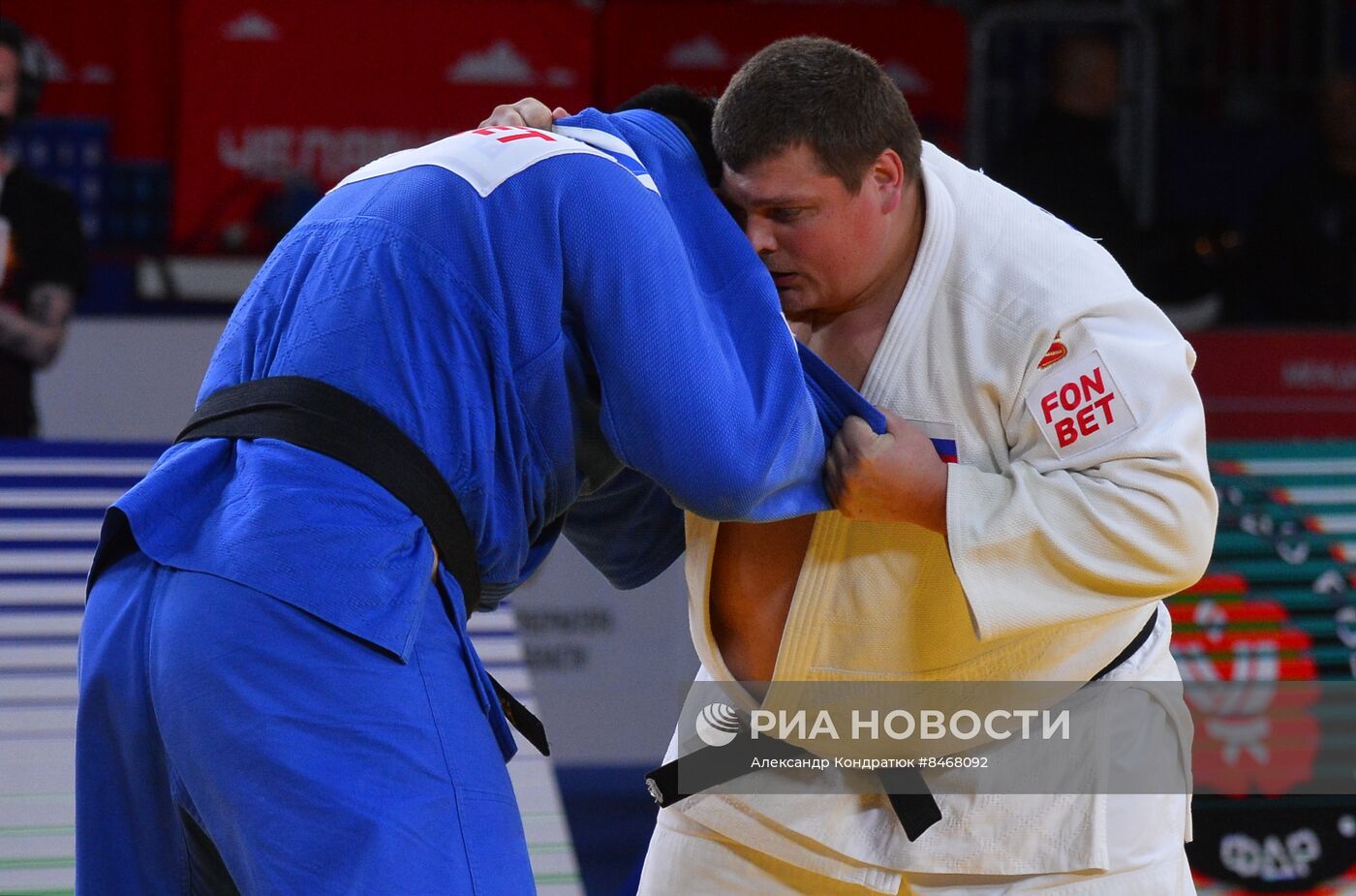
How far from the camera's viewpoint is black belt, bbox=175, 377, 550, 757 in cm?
182

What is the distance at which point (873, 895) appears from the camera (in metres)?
2.45

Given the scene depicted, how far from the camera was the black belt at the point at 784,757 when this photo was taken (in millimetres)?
2393

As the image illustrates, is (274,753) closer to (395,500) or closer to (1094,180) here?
(395,500)

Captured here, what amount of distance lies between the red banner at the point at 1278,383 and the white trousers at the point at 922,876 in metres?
2.41

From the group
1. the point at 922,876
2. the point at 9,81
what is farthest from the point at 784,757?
the point at 9,81

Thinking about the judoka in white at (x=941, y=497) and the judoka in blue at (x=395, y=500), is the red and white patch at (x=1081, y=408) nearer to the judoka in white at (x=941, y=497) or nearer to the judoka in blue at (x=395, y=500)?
the judoka in white at (x=941, y=497)

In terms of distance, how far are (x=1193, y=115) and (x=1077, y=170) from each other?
1.22 meters

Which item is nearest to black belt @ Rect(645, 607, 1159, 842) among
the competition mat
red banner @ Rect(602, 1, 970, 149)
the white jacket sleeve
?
the white jacket sleeve

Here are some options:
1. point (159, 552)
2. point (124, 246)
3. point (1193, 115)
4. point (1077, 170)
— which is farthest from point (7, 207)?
point (1193, 115)

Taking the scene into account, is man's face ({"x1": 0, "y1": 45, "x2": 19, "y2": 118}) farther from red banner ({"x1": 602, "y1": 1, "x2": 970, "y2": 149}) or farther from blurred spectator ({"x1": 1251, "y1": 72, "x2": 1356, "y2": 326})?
blurred spectator ({"x1": 1251, "y1": 72, "x2": 1356, "y2": 326})

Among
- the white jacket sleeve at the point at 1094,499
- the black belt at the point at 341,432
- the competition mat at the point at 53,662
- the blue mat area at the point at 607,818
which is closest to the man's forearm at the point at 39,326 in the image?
the competition mat at the point at 53,662

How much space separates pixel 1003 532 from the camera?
7.09 ft

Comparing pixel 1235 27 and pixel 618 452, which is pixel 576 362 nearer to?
pixel 618 452

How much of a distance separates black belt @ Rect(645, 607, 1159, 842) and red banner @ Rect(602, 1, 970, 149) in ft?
11.6
